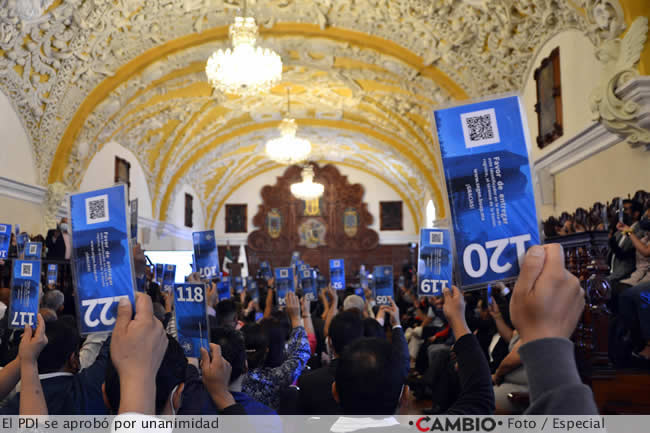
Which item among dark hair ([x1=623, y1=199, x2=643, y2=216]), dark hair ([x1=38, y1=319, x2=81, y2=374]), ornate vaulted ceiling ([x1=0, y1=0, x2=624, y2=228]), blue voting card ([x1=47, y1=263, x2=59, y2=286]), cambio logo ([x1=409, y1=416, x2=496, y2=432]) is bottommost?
cambio logo ([x1=409, y1=416, x2=496, y2=432])

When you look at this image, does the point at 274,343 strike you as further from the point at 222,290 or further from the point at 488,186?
the point at 222,290

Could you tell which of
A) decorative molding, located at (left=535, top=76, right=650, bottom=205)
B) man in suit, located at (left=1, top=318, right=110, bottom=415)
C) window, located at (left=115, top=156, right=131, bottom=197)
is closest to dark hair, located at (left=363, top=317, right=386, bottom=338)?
decorative molding, located at (left=535, top=76, right=650, bottom=205)

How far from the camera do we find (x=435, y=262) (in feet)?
14.7

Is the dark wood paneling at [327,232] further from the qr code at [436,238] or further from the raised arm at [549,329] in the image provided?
the raised arm at [549,329]

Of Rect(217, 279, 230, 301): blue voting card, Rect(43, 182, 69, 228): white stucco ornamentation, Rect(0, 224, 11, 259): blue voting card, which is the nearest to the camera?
Rect(0, 224, 11, 259): blue voting card

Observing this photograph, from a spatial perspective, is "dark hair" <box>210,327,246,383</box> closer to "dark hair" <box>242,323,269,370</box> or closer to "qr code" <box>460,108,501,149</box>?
"dark hair" <box>242,323,269,370</box>

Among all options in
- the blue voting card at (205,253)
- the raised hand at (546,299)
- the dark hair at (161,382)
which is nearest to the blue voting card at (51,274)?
the blue voting card at (205,253)

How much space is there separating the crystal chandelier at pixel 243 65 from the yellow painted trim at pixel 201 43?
2362mm

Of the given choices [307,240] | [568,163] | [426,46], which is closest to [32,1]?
[426,46]

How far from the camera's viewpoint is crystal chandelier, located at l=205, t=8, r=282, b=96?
10.3 metres

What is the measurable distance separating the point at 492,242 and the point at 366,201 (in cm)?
2606

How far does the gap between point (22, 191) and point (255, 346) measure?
10.1 m

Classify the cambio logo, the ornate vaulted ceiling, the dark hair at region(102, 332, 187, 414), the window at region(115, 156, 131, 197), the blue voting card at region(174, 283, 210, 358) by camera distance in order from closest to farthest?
the cambio logo < the dark hair at region(102, 332, 187, 414) < the blue voting card at region(174, 283, 210, 358) < the ornate vaulted ceiling < the window at region(115, 156, 131, 197)

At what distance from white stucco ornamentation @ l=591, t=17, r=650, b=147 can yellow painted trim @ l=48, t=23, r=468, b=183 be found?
582 centimetres
